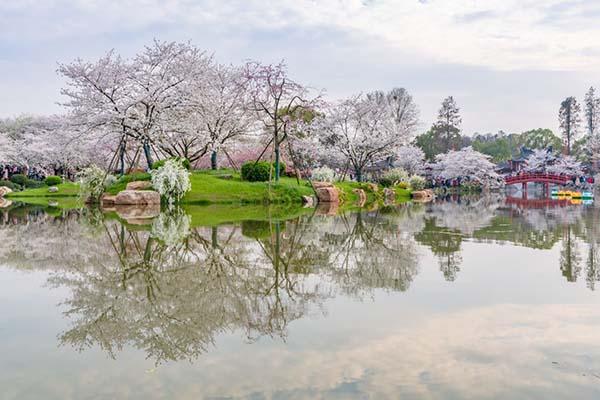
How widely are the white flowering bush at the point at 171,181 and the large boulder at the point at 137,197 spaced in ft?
1.26

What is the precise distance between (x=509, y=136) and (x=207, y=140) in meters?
107

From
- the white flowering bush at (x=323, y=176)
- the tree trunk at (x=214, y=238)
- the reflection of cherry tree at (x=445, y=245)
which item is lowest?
the reflection of cherry tree at (x=445, y=245)

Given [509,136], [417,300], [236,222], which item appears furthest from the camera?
[509,136]

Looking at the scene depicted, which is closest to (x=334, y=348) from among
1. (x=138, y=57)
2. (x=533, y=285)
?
(x=533, y=285)

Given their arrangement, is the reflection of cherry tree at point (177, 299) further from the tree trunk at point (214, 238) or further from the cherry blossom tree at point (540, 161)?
the cherry blossom tree at point (540, 161)

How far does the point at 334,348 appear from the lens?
4375 millimetres

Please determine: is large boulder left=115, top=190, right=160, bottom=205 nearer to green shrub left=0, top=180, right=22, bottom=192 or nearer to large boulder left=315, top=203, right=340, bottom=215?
large boulder left=315, top=203, right=340, bottom=215

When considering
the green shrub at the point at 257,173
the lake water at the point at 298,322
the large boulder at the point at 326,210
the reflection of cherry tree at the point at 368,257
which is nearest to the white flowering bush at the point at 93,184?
the green shrub at the point at 257,173

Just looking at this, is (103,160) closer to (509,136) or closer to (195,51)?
(195,51)

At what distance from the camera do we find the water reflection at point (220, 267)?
5047 mm

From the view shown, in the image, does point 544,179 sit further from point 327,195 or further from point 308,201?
point 308,201

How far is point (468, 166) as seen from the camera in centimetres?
5900

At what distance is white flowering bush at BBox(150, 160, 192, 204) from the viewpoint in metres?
24.4

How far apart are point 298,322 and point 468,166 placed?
57133mm
